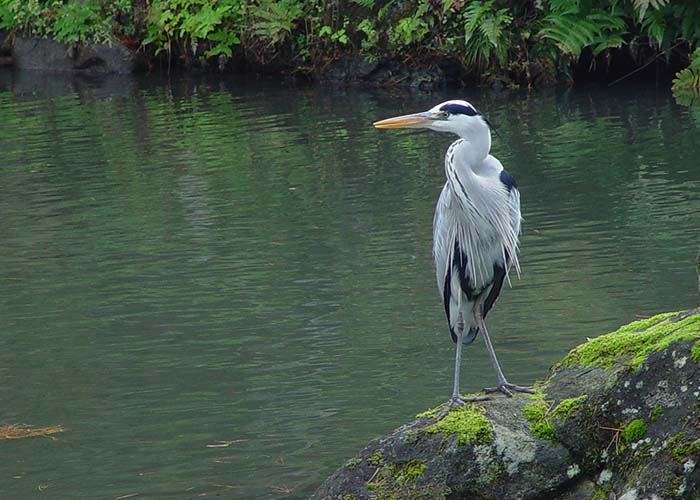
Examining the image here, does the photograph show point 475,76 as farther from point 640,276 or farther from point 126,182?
point 640,276

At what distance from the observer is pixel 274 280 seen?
9383mm

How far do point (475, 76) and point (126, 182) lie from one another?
7.47 metres

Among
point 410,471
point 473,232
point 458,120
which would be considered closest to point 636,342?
point 410,471

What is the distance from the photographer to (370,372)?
7359 mm

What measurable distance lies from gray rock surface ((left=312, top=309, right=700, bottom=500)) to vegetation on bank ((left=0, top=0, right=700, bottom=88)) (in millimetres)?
12584

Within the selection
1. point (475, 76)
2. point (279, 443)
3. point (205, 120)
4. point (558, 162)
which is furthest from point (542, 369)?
point (475, 76)

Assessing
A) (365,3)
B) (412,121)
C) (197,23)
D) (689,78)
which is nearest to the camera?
(412,121)

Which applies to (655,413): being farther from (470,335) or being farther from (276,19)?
(276,19)

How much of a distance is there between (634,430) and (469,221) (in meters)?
1.46

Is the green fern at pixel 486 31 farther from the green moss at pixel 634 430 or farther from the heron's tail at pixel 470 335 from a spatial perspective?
the green moss at pixel 634 430

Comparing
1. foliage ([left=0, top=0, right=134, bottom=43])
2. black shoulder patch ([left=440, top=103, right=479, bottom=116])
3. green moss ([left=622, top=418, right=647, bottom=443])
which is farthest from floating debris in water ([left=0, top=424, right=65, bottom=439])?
foliage ([left=0, top=0, right=134, bottom=43])

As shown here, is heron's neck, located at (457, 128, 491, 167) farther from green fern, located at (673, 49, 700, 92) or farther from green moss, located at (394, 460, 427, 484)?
green fern, located at (673, 49, 700, 92)

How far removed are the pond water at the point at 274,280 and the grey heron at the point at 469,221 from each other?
1179mm

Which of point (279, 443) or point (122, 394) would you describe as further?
point (122, 394)
